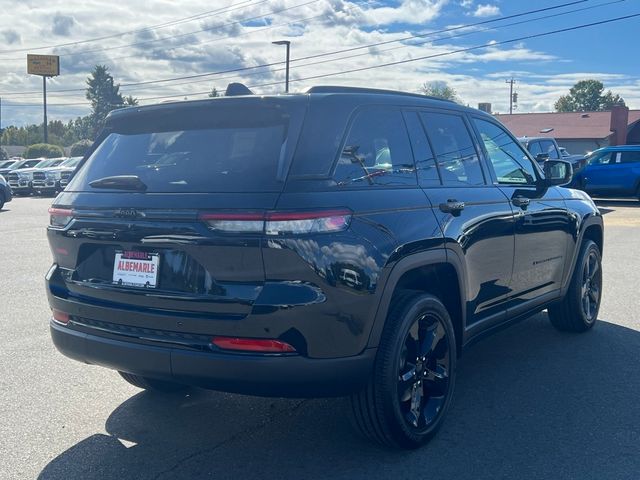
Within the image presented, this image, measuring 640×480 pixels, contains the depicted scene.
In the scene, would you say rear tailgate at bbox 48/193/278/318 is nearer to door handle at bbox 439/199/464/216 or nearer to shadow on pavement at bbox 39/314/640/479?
shadow on pavement at bbox 39/314/640/479

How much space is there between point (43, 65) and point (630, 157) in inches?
2640

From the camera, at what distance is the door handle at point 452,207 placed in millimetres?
4293

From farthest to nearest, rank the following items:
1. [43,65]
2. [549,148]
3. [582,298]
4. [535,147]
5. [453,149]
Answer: [43,65]
[549,148]
[535,147]
[582,298]
[453,149]

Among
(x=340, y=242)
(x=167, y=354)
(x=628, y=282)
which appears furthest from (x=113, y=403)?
(x=628, y=282)

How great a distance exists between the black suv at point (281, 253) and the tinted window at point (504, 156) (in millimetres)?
642

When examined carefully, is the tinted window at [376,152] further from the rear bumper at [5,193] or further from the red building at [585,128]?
the red building at [585,128]

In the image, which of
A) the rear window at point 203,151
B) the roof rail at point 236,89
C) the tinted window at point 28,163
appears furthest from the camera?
the tinted window at point 28,163

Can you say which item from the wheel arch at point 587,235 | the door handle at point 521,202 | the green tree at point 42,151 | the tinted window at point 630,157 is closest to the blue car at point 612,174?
the tinted window at point 630,157

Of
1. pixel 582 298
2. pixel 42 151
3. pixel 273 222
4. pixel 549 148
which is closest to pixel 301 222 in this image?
pixel 273 222

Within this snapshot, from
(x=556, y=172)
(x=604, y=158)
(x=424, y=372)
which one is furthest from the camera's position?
(x=604, y=158)

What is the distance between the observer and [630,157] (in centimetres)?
2264

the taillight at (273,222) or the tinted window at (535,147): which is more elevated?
the taillight at (273,222)

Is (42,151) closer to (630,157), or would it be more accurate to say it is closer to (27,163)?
(27,163)

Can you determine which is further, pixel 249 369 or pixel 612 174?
pixel 612 174
